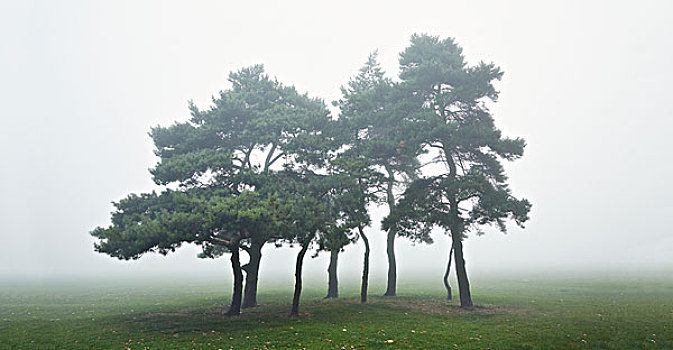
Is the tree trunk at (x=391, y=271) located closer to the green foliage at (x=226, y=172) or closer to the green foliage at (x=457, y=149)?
the green foliage at (x=457, y=149)

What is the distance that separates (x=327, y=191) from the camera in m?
26.8

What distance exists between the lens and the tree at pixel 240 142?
83.2ft

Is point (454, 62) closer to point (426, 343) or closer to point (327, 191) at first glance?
point (327, 191)

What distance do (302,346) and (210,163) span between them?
599 inches

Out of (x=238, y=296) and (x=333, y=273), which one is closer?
(x=238, y=296)

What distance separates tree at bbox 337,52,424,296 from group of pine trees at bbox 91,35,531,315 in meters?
0.11

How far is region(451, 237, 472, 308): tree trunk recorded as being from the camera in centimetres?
2619

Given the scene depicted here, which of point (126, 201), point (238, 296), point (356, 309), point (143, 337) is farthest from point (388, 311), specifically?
point (126, 201)

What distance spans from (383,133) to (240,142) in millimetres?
13238

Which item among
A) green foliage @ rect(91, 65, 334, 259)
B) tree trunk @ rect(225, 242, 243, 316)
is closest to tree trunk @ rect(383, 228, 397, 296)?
green foliage @ rect(91, 65, 334, 259)

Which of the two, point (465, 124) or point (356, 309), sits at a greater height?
point (465, 124)

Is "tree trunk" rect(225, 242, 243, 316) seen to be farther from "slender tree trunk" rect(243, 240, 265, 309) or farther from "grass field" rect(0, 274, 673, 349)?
"slender tree trunk" rect(243, 240, 265, 309)


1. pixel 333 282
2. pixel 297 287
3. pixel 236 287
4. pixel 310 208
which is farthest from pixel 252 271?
pixel 333 282

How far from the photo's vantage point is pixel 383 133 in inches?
1324
